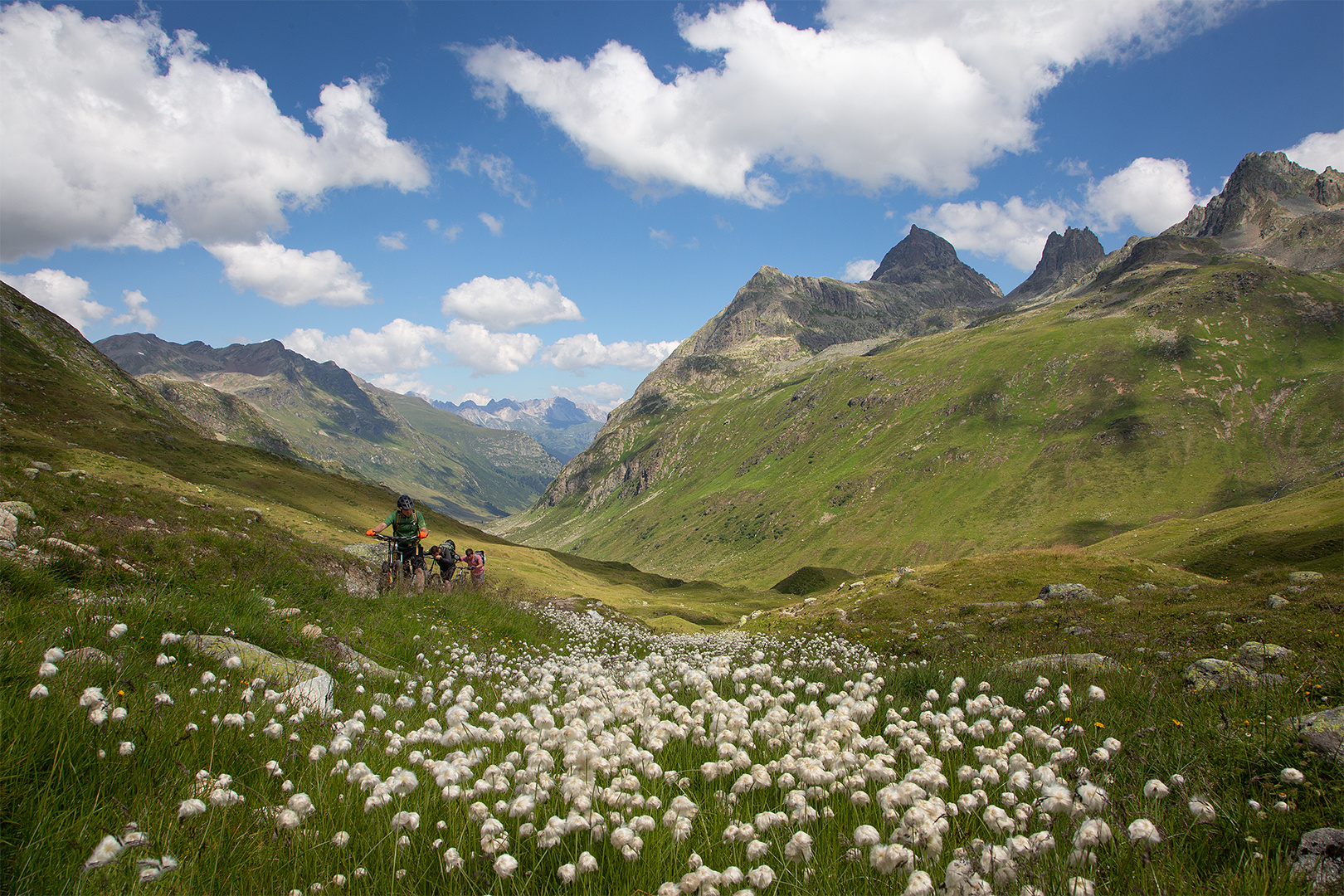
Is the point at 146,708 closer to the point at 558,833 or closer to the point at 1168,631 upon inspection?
the point at 558,833

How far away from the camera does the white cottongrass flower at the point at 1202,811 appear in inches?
170

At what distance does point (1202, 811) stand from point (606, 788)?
450 centimetres

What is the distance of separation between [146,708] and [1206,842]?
8.75 m

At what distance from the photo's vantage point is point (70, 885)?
3.14 meters

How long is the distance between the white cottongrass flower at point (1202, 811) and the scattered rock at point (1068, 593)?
32.8 meters

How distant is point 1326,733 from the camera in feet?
18.7

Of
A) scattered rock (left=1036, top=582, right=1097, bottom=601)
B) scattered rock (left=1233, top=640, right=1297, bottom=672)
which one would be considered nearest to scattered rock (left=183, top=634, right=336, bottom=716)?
scattered rock (left=1233, top=640, right=1297, bottom=672)

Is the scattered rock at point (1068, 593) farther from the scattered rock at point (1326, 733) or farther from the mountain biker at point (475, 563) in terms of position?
the mountain biker at point (475, 563)

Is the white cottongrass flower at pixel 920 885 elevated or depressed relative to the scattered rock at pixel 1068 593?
depressed

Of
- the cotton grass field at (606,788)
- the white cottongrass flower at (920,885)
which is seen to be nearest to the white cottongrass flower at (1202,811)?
the cotton grass field at (606,788)

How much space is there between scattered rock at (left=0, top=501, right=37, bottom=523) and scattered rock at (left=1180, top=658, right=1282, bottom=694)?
890 inches

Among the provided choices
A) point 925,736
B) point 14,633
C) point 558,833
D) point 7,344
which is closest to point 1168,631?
point 925,736

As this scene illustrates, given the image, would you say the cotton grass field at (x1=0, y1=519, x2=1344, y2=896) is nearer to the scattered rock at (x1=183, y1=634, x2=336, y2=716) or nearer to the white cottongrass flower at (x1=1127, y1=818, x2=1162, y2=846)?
the white cottongrass flower at (x1=1127, y1=818, x2=1162, y2=846)

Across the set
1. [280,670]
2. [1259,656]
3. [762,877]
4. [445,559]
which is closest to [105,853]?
[762,877]
